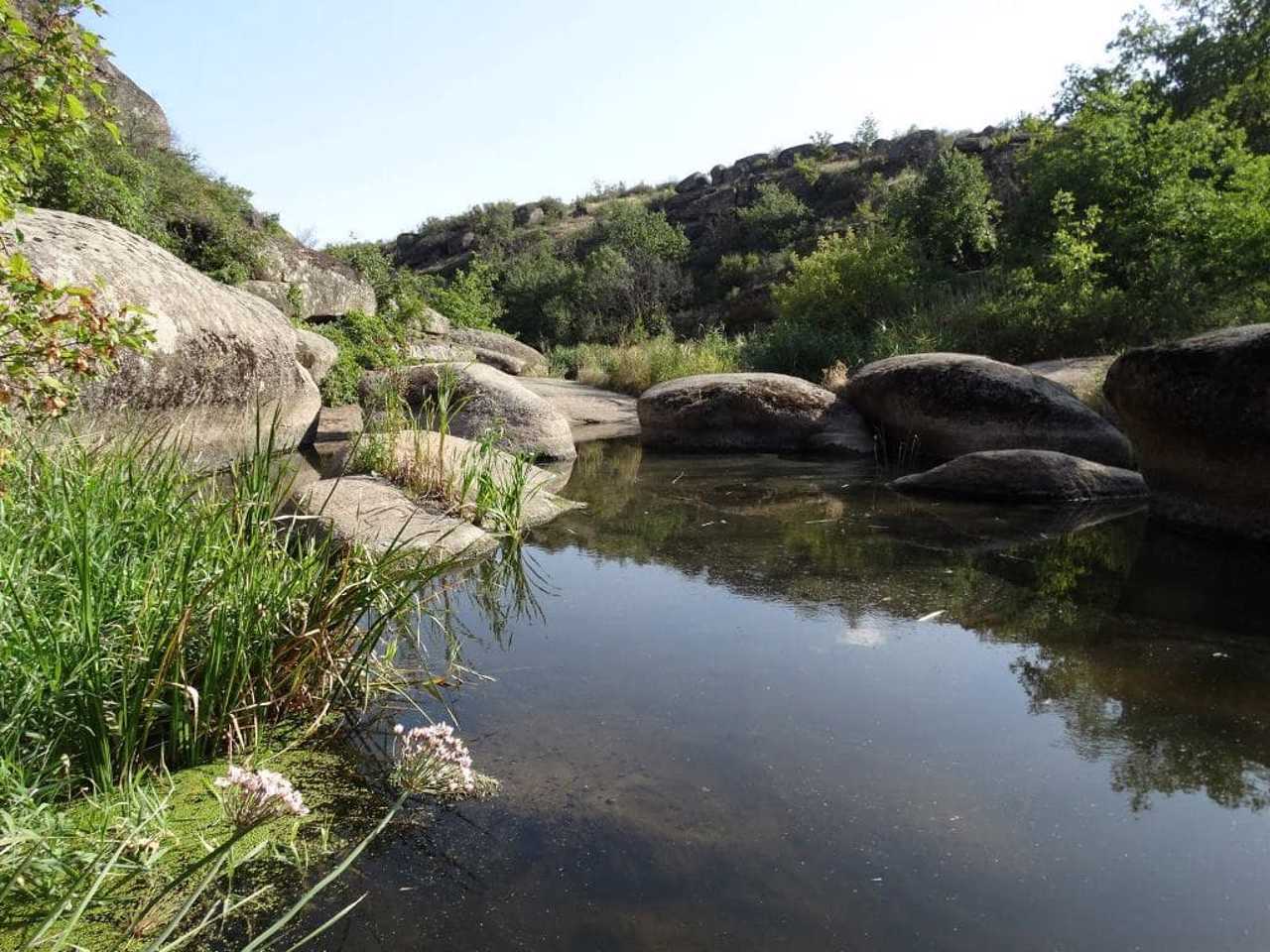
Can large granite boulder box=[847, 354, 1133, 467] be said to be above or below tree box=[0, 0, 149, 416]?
below

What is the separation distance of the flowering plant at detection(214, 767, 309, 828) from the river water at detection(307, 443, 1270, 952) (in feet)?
0.92

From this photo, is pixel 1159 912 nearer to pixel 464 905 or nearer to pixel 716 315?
pixel 464 905

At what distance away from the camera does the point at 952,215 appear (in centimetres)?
1986

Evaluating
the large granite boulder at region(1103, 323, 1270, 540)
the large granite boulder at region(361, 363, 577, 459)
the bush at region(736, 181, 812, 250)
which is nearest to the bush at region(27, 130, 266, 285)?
the large granite boulder at region(361, 363, 577, 459)

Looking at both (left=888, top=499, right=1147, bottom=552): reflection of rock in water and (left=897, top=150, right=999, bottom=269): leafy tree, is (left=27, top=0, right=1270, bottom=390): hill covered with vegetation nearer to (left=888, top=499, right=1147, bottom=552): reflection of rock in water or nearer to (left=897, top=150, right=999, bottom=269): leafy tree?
(left=897, top=150, right=999, bottom=269): leafy tree

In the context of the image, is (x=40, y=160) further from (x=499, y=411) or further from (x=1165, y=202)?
(x=1165, y=202)

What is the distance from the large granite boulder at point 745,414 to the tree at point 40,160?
902cm

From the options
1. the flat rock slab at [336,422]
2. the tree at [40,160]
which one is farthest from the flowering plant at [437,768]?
the flat rock slab at [336,422]

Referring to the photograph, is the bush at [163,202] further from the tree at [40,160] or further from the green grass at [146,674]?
the tree at [40,160]

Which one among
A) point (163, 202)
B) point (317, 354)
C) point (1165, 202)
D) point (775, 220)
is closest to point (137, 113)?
point (163, 202)

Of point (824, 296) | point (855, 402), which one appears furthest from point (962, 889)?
point (824, 296)

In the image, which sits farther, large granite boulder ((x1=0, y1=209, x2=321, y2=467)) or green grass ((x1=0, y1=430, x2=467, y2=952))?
large granite boulder ((x1=0, y1=209, x2=321, y2=467))

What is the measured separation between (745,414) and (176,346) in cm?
662

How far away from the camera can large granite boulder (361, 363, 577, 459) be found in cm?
937
